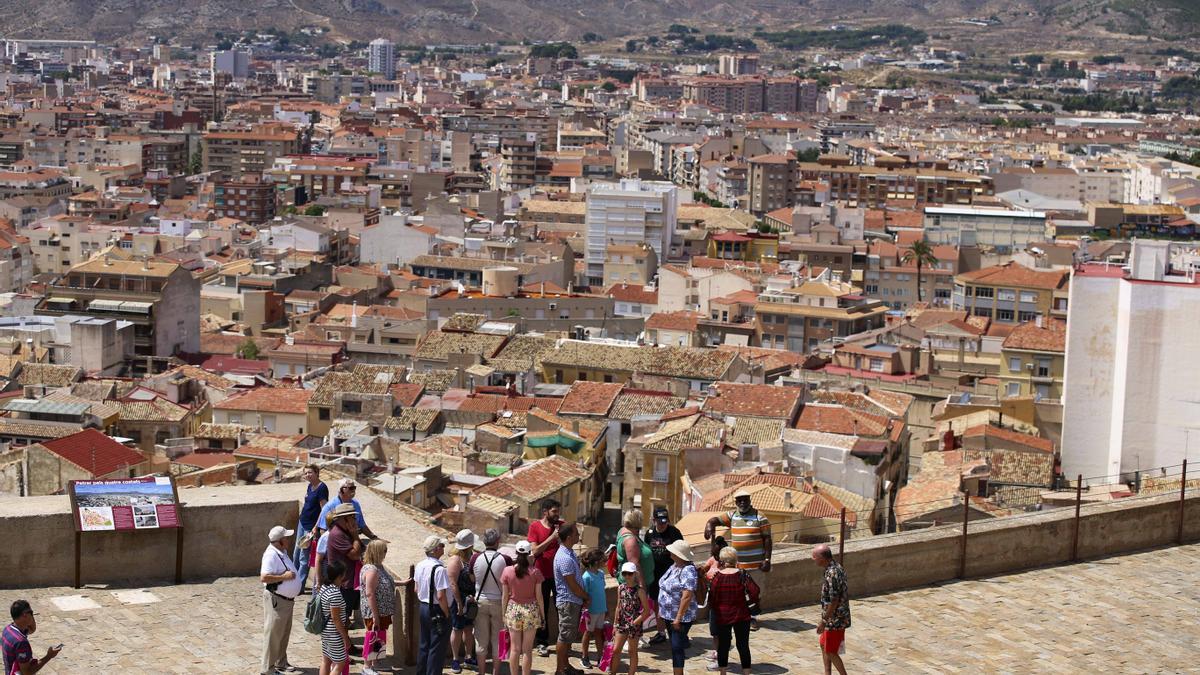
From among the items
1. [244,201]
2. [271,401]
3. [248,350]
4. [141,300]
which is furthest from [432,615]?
[244,201]

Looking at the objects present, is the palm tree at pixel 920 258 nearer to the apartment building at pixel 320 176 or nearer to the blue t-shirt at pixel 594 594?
the apartment building at pixel 320 176

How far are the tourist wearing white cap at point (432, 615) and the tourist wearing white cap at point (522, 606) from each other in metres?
0.29

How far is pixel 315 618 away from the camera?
320 inches

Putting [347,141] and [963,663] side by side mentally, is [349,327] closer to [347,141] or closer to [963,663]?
[963,663]

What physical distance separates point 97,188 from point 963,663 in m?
72.3

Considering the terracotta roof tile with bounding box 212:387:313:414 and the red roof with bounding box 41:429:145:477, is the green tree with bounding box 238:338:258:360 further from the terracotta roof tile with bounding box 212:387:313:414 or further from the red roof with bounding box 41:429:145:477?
the red roof with bounding box 41:429:145:477

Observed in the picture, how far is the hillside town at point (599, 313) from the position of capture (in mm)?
20969

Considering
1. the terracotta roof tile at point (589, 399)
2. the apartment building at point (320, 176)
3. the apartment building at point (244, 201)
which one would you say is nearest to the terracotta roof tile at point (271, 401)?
the terracotta roof tile at point (589, 399)

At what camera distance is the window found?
961 inches

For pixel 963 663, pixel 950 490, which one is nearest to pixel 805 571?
pixel 963 663

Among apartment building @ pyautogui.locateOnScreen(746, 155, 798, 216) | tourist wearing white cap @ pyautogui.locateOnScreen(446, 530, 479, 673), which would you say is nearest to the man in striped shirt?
tourist wearing white cap @ pyautogui.locateOnScreen(446, 530, 479, 673)

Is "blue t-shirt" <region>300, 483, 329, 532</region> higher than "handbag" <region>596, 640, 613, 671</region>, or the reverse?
"blue t-shirt" <region>300, 483, 329, 532</region>

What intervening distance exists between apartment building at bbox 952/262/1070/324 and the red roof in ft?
88.1

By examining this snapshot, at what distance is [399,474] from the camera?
2152 cm
